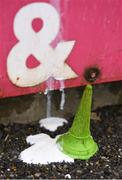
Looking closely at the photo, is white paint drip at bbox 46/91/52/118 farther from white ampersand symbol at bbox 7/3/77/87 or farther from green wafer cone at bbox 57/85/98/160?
green wafer cone at bbox 57/85/98/160

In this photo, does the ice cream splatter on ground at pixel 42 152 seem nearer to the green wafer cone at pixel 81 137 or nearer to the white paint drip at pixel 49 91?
the green wafer cone at pixel 81 137

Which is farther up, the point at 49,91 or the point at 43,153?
the point at 49,91

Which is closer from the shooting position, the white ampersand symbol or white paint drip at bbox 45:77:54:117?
the white ampersand symbol

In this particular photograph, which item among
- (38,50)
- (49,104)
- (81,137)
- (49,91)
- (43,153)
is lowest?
(43,153)

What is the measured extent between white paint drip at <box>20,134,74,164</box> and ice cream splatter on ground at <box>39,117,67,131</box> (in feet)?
0.80

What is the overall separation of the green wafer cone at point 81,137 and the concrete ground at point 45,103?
1.53 feet

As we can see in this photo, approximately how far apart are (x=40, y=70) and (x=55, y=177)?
Answer: 0.86 m

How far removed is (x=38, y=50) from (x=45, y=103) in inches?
24.8

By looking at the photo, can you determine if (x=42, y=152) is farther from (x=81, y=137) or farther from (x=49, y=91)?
(x=49, y=91)

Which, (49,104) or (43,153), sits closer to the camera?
(43,153)

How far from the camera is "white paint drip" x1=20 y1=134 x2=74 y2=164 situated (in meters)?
3.49

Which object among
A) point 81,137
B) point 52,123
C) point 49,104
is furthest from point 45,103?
point 81,137

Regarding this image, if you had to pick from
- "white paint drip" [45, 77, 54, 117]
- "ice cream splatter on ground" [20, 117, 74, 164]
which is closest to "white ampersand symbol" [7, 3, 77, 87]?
"white paint drip" [45, 77, 54, 117]

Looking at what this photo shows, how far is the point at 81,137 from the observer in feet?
11.8
